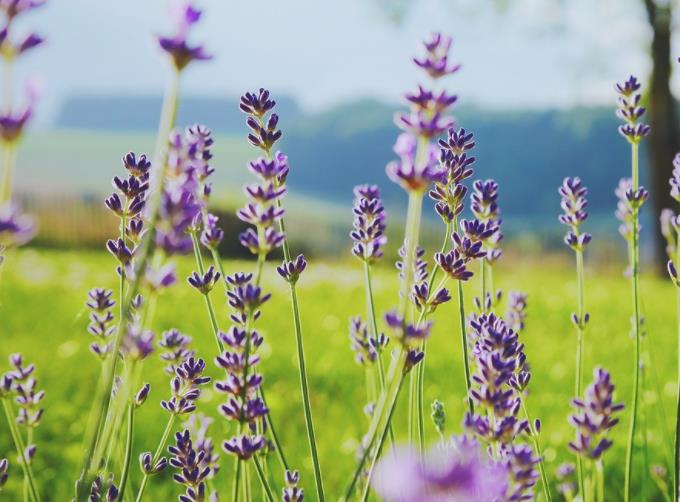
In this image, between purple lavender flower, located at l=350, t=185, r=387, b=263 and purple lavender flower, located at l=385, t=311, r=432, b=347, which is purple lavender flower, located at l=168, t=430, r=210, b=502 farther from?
purple lavender flower, located at l=385, t=311, r=432, b=347

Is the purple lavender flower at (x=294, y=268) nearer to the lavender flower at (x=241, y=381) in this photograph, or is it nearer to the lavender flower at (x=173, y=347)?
the lavender flower at (x=241, y=381)

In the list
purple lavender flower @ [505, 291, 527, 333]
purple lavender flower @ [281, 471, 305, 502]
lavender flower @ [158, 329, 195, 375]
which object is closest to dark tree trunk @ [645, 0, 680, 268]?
purple lavender flower @ [505, 291, 527, 333]

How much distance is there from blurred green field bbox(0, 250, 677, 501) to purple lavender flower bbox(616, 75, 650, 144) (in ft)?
2.24

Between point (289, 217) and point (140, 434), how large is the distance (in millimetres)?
19977

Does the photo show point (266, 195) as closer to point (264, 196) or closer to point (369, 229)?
point (264, 196)

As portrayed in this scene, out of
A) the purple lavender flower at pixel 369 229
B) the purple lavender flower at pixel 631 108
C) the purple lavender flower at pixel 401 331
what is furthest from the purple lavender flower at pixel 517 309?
the purple lavender flower at pixel 401 331

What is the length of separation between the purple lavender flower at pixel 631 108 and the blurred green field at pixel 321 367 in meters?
0.68

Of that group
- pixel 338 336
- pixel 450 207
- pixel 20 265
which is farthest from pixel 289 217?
pixel 450 207

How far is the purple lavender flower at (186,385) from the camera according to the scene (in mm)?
1483

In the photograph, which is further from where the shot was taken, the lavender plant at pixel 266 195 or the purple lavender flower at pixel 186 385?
the purple lavender flower at pixel 186 385

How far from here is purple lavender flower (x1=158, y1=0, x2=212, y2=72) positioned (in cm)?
90

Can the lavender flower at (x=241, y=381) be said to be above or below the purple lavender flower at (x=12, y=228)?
below

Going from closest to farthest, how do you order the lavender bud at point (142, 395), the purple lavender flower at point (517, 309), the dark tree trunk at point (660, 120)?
1. the lavender bud at point (142, 395)
2. the purple lavender flower at point (517, 309)
3. the dark tree trunk at point (660, 120)

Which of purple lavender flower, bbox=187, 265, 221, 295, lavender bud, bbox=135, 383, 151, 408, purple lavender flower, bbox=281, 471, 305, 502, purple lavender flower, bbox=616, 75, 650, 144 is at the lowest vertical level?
purple lavender flower, bbox=281, 471, 305, 502
